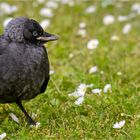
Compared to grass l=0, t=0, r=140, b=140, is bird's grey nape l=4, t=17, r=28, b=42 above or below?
above

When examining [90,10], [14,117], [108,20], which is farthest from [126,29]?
[14,117]

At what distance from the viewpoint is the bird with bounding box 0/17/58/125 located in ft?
18.5

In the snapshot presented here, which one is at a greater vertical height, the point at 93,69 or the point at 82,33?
the point at 93,69

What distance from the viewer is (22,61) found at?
568 centimetres

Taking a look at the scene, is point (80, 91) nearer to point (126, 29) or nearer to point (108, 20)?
point (126, 29)

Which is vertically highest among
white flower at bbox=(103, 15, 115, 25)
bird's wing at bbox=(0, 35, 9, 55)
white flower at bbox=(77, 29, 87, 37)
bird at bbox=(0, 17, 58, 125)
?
bird's wing at bbox=(0, 35, 9, 55)

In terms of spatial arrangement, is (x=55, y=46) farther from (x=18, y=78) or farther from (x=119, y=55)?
(x=18, y=78)

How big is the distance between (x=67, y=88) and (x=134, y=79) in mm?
850

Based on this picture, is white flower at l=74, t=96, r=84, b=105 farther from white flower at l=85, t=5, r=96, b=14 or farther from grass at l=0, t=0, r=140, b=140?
white flower at l=85, t=5, r=96, b=14

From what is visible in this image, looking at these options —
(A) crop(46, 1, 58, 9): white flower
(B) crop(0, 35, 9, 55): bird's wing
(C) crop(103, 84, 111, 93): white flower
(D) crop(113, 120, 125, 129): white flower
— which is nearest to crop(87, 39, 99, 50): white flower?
(C) crop(103, 84, 111, 93): white flower

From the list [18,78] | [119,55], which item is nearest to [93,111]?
[18,78]

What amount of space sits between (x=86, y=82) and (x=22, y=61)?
69.9 inches

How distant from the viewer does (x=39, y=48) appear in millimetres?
5879

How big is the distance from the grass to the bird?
15.7 inches
